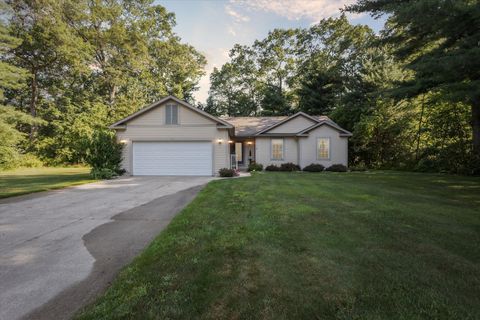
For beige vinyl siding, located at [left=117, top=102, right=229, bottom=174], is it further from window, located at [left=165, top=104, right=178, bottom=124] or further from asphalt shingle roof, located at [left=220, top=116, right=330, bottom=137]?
asphalt shingle roof, located at [left=220, top=116, right=330, bottom=137]

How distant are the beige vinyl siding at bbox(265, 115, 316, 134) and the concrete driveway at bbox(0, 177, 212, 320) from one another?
12.2 metres

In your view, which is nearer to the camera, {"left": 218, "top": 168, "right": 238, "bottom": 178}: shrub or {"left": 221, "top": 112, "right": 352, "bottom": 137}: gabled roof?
{"left": 218, "top": 168, "right": 238, "bottom": 178}: shrub

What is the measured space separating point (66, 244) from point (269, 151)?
1534 cm

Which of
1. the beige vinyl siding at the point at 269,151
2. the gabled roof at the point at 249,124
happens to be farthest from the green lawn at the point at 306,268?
the gabled roof at the point at 249,124

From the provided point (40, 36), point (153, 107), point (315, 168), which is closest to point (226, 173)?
point (153, 107)

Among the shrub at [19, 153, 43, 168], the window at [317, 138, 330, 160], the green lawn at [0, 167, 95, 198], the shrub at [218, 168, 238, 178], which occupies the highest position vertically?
the window at [317, 138, 330, 160]

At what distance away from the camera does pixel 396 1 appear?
945cm

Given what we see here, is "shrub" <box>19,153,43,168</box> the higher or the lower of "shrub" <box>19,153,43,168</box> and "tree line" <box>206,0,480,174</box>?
the lower

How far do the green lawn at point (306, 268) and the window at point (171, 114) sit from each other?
35.0ft

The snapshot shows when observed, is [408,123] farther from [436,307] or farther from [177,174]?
[436,307]

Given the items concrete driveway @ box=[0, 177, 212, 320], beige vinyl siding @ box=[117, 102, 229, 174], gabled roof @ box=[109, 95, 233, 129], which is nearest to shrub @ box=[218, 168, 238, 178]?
beige vinyl siding @ box=[117, 102, 229, 174]

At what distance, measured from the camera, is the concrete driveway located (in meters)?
2.48

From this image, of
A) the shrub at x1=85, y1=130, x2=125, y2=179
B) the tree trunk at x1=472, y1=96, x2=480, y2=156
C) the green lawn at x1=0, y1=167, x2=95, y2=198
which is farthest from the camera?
the shrub at x1=85, y1=130, x2=125, y2=179

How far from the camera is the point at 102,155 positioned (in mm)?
13273
